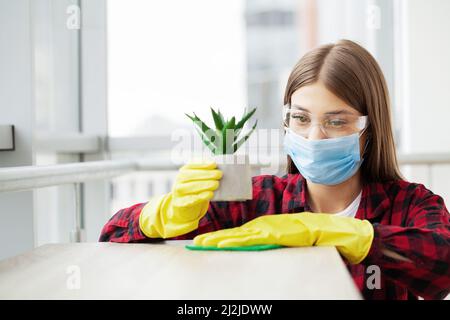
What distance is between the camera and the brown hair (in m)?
1.52

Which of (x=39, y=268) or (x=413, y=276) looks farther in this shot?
(x=413, y=276)

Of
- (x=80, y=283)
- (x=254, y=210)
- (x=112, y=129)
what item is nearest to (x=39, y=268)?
(x=80, y=283)

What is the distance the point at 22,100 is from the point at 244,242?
98cm

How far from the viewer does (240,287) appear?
2.96 ft

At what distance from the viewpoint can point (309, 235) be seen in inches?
48.4

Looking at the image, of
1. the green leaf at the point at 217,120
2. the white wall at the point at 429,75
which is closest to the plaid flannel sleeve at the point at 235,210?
the green leaf at the point at 217,120

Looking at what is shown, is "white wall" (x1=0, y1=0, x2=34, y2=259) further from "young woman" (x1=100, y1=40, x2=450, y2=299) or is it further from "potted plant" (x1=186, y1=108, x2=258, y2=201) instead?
"potted plant" (x1=186, y1=108, x2=258, y2=201)

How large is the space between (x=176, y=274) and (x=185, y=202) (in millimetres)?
242

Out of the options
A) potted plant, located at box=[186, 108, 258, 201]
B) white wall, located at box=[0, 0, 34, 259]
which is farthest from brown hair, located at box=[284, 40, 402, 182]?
white wall, located at box=[0, 0, 34, 259]

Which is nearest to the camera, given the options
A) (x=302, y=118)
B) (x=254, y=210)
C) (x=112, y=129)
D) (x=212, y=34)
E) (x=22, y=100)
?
(x=302, y=118)

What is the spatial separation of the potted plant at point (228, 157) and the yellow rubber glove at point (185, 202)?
0.06ft

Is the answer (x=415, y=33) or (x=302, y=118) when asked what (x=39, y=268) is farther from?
(x=415, y=33)

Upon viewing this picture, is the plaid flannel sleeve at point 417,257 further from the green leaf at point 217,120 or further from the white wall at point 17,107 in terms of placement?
the white wall at point 17,107
